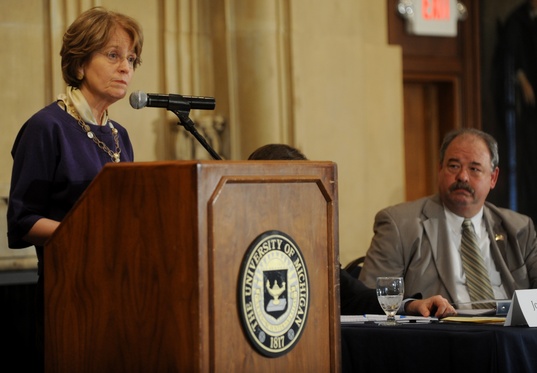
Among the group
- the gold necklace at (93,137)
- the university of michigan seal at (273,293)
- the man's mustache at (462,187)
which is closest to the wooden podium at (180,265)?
the university of michigan seal at (273,293)

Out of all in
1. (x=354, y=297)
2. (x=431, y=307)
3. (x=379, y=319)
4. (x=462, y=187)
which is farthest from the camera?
(x=462, y=187)

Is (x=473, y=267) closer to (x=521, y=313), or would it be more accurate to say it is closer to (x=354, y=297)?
(x=354, y=297)

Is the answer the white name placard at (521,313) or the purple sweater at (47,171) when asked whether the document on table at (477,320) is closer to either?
the white name placard at (521,313)

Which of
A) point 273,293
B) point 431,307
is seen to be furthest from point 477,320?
point 273,293

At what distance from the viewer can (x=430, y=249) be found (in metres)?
4.42

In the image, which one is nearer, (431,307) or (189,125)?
(189,125)

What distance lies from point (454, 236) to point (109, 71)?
7.07 ft

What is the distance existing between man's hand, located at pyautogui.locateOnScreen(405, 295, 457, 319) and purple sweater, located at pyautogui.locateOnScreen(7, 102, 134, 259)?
1300mm

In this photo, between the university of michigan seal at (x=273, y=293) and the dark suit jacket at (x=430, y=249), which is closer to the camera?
the university of michigan seal at (x=273, y=293)

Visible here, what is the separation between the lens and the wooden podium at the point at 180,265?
2.13 m

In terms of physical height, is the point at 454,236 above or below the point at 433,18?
below

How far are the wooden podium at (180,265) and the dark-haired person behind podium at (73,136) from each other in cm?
31

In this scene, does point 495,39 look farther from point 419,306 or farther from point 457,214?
point 419,306

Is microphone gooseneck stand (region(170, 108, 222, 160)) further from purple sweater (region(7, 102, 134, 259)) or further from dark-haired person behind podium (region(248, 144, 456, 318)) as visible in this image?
dark-haired person behind podium (region(248, 144, 456, 318))
